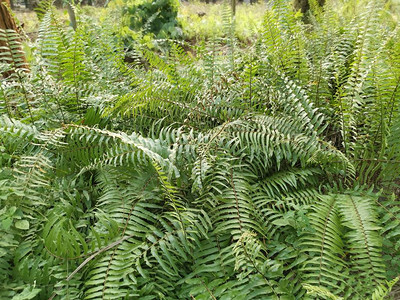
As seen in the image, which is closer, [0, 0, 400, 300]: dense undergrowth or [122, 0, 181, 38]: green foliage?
[0, 0, 400, 300]: dense undergrowth

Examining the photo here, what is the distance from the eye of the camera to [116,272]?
1.42 metres

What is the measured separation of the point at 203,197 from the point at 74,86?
4.15 feet

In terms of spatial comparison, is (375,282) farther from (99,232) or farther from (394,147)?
(99,232)

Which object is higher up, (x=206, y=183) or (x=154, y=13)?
(x=154, y=13)

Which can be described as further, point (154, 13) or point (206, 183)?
point (154, 13)

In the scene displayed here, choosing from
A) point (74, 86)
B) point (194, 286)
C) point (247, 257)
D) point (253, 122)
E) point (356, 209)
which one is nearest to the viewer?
point (247, 257)

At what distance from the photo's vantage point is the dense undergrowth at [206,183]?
1.46 m

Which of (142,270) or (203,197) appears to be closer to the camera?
(142,270)

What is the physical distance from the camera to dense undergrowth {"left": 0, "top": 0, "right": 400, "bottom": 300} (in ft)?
4.78

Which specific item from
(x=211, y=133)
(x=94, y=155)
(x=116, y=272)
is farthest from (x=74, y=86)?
(x=116, y=272)

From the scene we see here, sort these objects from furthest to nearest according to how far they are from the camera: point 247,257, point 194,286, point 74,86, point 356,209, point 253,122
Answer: point 74,86 → point 253,122 → point 356,209 → point 194,286 → point 247,257

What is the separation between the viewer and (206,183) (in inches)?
68.7

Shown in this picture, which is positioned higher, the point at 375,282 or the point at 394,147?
the point at 394,147

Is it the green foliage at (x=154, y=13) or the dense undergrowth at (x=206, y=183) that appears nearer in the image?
the dense undergrowth at (x=206, y=183)
